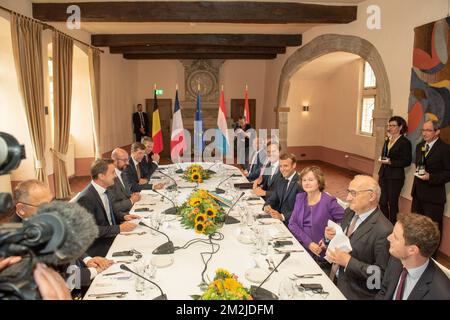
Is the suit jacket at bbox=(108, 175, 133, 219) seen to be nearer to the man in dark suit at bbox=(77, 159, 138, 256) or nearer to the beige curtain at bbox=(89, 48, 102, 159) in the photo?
the man in dark suit at bbox=(77, 159, 138, 256)

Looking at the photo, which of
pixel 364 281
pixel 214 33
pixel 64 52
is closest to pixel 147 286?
pixel 364 281

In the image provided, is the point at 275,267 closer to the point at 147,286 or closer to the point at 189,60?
the point at 147,286

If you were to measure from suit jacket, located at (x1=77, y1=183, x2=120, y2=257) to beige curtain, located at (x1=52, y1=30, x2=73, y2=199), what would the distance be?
3.56 metres

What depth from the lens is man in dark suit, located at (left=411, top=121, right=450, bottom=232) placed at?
423 cm

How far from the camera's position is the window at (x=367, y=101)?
972 centimetres

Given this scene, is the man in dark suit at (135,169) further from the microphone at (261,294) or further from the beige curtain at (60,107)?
the microphone at (261,294)

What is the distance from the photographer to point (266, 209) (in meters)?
3.82

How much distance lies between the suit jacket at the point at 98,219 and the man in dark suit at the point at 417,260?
243 cm

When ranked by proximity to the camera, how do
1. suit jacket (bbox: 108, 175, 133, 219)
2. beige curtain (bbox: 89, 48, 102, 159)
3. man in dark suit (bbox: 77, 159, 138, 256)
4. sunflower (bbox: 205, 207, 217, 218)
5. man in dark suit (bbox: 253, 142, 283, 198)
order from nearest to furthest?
sunflower (bbox: 205, 207, 217, 218) < man in dark suit (bbox: 77, 159, 138, 256) < suit jacket (bbox: 108, 175, 133, 219) < man in dark suit (bbox: 253, 142, 283, 198) < beige curtain (bbox: 89, 48, 102, 159)

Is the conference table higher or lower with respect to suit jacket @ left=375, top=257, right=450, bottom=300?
lower

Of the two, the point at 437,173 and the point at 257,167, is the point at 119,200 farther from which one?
the point at 437,173

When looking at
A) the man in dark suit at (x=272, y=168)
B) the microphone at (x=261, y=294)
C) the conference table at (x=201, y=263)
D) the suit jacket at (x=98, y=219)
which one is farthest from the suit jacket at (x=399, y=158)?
the suit jacket at (x=98, y=219)

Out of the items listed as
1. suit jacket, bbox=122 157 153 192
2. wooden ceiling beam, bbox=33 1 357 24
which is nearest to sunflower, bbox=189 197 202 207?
suit jacket, bbox=122 157 153 192

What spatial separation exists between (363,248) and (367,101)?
27.3ft
